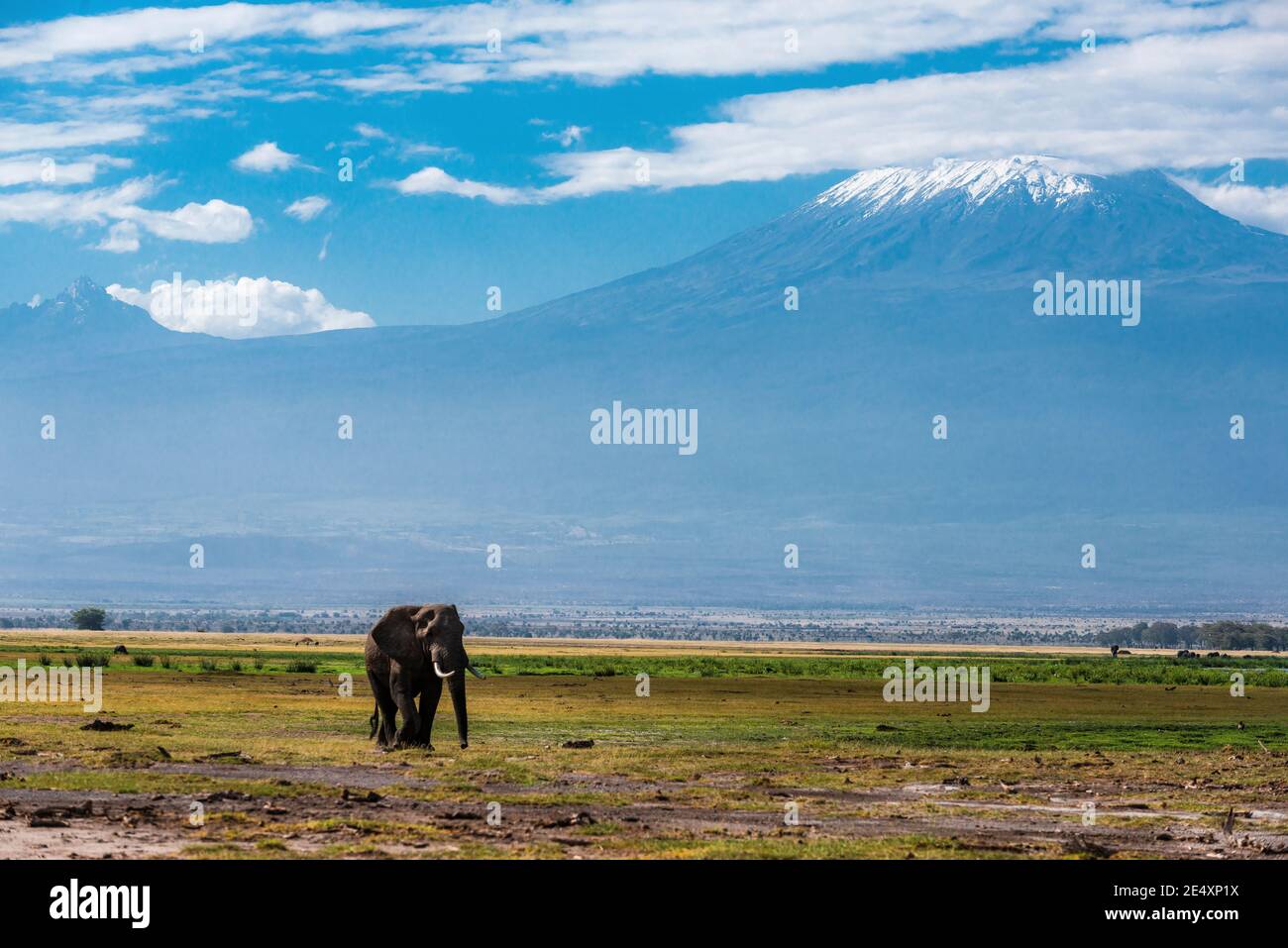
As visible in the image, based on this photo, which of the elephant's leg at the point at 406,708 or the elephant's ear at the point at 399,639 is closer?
the elephant's leg at the point at 406,708

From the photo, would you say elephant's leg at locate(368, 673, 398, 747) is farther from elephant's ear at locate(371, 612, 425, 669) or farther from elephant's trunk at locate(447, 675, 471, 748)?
elephant's trunk at locate(447, 675, 471, 748)

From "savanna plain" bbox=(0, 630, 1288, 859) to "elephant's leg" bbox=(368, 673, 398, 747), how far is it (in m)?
0.52

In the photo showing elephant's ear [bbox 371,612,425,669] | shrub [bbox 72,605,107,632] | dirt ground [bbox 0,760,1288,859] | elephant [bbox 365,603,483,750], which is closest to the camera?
dirt ground [bbox 0,760,1288,859]

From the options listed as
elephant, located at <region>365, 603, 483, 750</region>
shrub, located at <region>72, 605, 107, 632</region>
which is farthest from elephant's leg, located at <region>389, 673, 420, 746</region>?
shrub, located at <region>72, 605, 107, 632</region>

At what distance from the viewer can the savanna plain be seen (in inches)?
850

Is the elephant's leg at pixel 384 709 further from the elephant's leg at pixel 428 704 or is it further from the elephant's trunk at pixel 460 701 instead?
the elephant's trunk at pixel 460 701

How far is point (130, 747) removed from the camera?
33188mm

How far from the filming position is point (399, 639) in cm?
3441

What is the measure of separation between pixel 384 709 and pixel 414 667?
4.22 feet

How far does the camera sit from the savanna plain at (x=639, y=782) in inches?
850

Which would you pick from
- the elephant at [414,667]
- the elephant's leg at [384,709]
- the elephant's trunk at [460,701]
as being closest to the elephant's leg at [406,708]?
the elephant at [414,667]

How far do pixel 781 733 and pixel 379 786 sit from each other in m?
18.1
